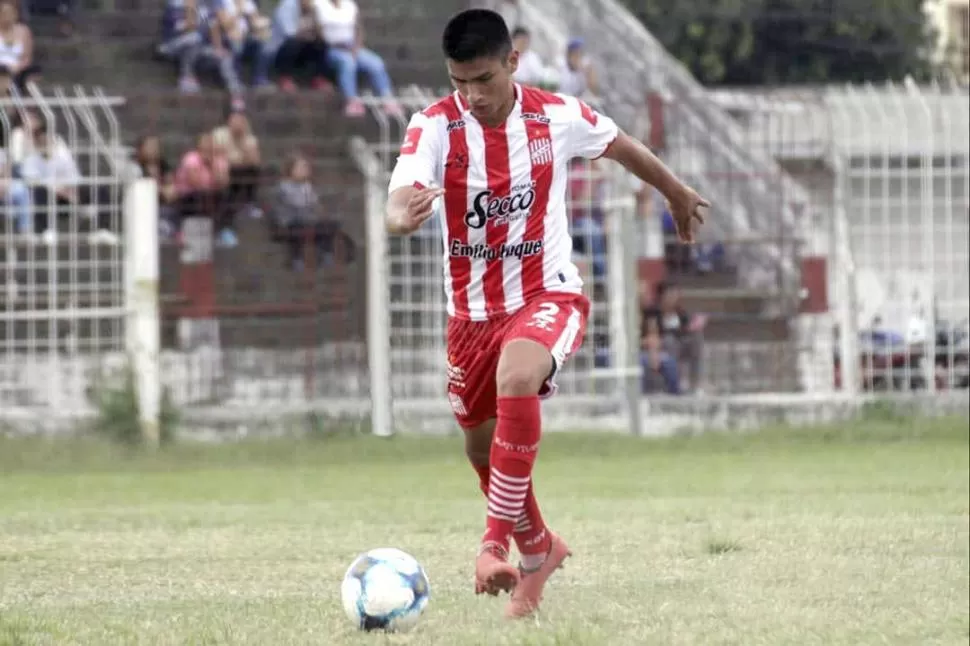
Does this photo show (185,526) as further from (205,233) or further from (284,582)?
(205,233)

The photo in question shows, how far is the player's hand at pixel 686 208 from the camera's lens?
8031 mm

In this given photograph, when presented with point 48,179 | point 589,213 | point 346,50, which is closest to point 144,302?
point 48,179

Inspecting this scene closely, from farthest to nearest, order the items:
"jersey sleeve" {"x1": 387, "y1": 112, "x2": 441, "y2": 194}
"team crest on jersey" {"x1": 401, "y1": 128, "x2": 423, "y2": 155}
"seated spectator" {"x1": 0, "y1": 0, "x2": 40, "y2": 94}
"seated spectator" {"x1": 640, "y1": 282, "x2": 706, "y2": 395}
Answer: "seated spectator" {"x1": 0, "y1": 0, "x2": 40, "y2": 94}
"seated spectator" {"x1": 640, "y1": 282, "x2": 706, "y2": 395}
"team crest on jersey" {"x1": 401, "y1": 128, "x2": 423, "y2": 155}
"jersey sleeve" {"x1": 387, "y1": 112, "x2": 441, "y2": 194}

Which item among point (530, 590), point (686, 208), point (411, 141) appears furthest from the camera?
point (686, 208)

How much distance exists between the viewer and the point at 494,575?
6859 mm

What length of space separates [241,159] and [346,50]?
3.10 m

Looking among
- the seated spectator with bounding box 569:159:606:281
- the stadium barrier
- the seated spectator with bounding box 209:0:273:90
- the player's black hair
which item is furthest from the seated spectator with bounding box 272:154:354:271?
the player's black hair

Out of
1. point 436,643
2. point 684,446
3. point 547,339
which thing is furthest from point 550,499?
point 436,643

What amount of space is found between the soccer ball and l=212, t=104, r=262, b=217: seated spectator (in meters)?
11.0

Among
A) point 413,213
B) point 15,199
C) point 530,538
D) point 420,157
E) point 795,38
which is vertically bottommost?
point 530,538

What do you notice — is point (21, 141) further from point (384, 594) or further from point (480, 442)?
point (384, 594)

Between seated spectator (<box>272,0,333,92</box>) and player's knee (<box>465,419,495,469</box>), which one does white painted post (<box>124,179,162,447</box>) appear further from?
player's knee (<box>465,419,495,469</box>)

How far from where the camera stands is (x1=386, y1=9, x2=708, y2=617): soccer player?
23.8ft

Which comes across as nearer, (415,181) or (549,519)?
(415,181)
